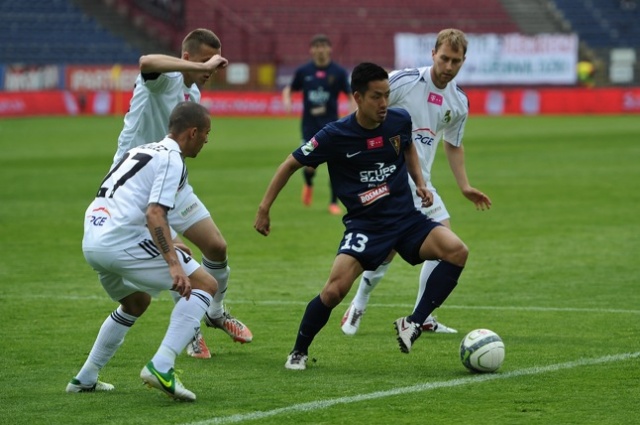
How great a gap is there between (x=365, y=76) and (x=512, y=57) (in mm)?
40718

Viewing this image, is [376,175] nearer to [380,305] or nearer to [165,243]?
[165,243]

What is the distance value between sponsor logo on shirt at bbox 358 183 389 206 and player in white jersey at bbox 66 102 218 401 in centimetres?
133

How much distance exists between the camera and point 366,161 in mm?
8000

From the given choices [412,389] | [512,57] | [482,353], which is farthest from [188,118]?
[512,57]

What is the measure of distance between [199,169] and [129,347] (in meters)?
16.6

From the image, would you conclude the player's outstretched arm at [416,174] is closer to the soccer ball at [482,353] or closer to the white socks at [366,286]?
the soccer ball at [482,353]

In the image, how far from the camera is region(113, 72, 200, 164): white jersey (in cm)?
850

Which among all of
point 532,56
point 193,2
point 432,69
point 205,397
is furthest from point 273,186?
point 193,2

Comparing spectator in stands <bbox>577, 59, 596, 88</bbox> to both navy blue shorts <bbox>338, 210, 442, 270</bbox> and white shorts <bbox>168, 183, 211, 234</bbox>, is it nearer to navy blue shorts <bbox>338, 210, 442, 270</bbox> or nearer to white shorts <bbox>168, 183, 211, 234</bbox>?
navy blue shorts <bbox>338, 210, 442, 270</bbox>

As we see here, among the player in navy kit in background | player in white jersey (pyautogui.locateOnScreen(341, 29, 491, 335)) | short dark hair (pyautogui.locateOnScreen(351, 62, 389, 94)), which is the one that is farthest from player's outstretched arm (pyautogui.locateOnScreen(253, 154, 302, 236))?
the player in navy kit in background

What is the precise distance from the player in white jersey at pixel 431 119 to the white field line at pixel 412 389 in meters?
1.59

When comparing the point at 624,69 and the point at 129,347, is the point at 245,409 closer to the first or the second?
the point at 129,347

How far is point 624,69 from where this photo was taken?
157 feet

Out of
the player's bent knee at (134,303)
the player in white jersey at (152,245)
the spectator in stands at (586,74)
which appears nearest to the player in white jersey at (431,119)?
the player's bent knee at (134,303)
